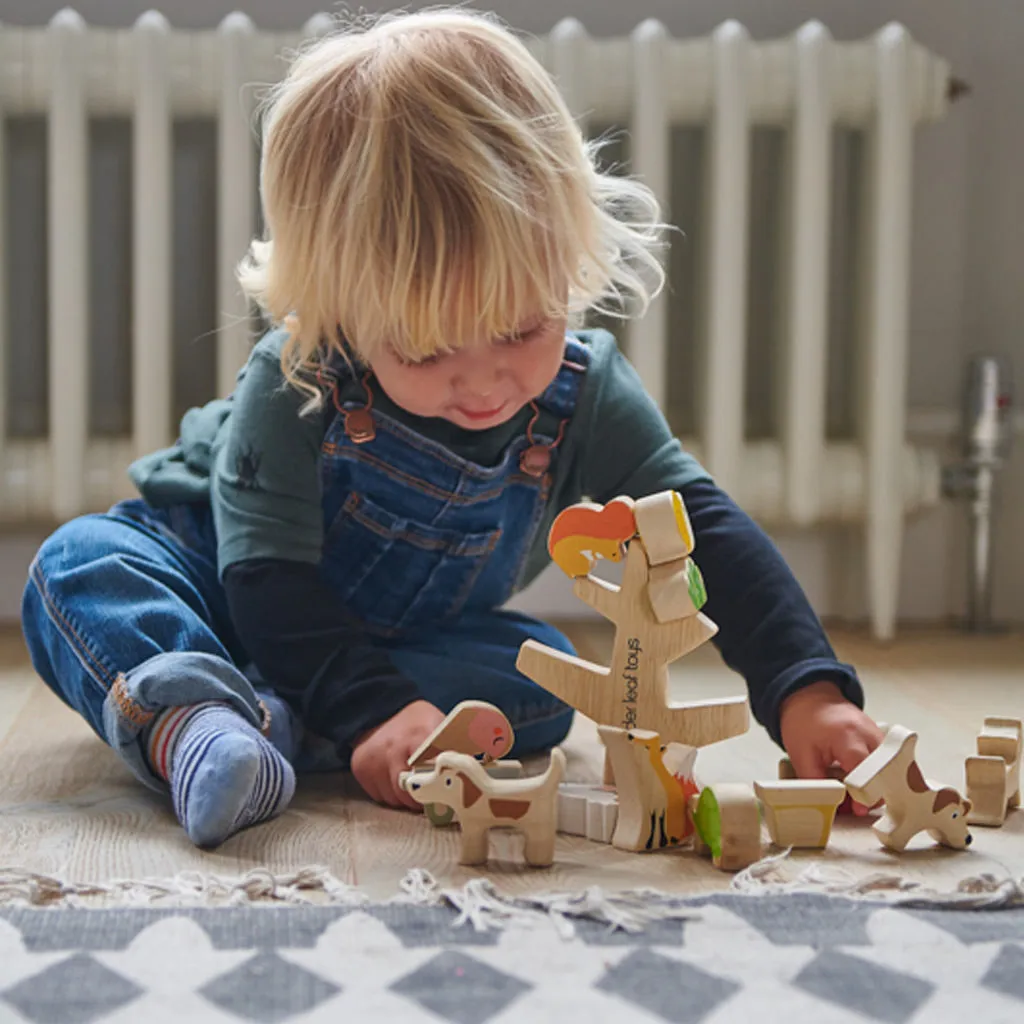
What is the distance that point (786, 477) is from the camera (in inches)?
59.7

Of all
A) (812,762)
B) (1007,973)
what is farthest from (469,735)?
(1007,973)

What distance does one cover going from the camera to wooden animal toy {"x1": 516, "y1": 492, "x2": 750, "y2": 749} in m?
0.75

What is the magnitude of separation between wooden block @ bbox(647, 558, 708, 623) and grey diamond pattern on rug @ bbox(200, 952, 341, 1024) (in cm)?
27

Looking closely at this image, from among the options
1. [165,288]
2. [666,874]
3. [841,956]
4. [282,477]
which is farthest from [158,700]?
[165,288]

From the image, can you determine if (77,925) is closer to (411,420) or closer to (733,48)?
(411,420)

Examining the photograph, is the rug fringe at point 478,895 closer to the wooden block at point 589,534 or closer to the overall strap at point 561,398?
the wooden block at point 589,534

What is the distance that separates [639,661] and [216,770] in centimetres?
22

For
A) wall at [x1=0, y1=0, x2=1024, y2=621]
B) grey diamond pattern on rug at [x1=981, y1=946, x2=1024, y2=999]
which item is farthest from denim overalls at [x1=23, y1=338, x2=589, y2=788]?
wall at [x1=0, y1=0, x2=1024, y2=621]

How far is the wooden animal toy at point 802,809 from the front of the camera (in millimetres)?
744

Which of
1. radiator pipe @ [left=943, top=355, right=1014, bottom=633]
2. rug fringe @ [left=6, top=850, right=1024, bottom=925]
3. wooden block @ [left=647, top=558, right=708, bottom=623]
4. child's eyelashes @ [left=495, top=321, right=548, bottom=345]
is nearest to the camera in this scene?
rug fringe @ [left=6, top=850, right=1024, bottom=925]

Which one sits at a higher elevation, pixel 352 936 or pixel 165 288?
pixel 165 288

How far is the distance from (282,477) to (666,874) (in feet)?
1.20

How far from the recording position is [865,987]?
1.81ft

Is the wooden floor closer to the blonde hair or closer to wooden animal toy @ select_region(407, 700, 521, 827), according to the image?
wooden animal toy @ select_region(407, 700, 521, 827)
